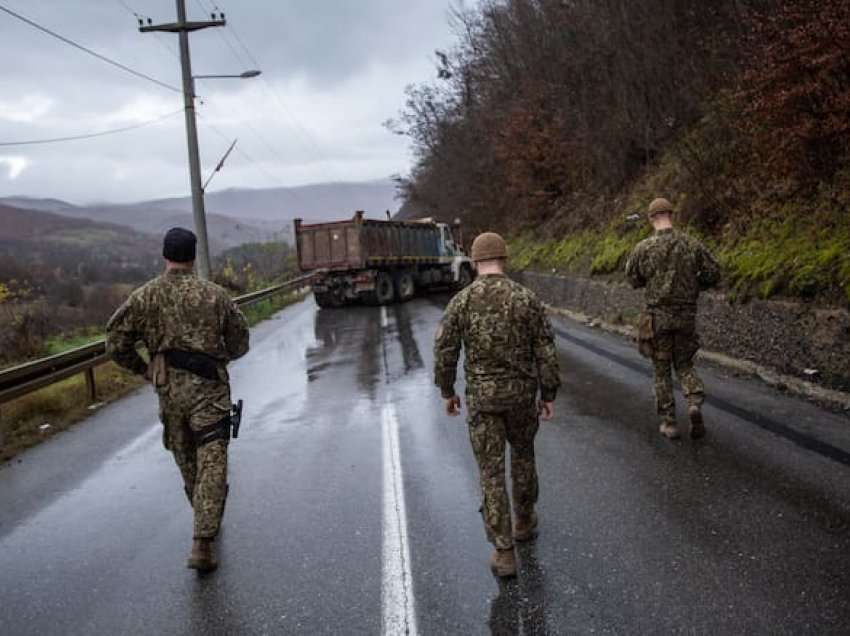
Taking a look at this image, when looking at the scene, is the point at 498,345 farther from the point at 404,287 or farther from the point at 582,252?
the point at 404,287

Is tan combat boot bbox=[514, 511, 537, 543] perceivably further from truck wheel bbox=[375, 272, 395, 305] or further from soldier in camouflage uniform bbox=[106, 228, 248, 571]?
truck wheel bbox=[375, 272, 395, 305]

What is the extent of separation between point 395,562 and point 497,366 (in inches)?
50.3

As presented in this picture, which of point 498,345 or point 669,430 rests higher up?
point 498,345

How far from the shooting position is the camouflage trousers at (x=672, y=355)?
623cm

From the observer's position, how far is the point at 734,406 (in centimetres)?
701

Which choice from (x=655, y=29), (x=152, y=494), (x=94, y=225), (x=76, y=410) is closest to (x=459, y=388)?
(x=152, y=494)

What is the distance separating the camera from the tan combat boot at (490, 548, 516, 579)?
3.88 m

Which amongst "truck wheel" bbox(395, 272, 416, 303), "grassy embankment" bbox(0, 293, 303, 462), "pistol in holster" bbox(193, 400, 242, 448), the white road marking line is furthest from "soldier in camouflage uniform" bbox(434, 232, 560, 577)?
"truck wheel" bbox(395, 272, 416, 303)

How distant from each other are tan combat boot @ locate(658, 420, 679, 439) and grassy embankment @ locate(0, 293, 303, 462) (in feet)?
21.1

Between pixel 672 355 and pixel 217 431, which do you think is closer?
pixel 217 431

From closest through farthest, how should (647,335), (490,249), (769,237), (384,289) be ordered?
(490,249), (647,335), (769,237), (384,289)

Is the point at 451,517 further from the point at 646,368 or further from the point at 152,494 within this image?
the point at 646,368

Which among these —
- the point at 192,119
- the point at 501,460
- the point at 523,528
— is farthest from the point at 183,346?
the point at 192,119

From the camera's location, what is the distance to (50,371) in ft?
30.5
